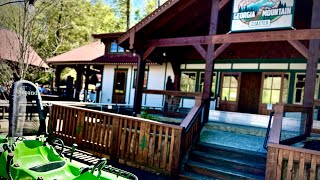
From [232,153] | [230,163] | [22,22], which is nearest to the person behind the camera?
[230,163]

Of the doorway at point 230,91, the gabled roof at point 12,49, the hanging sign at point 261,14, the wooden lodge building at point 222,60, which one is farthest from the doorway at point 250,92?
the gabled roof at point 12,49

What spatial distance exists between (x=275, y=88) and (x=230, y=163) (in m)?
6.37

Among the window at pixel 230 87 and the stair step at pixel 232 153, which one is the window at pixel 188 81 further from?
the stair step at pixel 232 153

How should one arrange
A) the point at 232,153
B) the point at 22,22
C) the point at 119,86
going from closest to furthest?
the point at 232,153 → the point at 22,22 → the point at 119,86

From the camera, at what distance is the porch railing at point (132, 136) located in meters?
5.70

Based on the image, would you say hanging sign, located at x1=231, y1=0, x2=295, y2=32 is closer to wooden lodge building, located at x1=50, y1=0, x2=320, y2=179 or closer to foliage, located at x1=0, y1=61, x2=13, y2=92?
wooden lodge building, located at x1=50, y1=0, x2=320, y2=179

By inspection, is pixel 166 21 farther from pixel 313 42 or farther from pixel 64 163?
pixel 64 163

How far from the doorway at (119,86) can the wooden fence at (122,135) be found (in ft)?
27.5

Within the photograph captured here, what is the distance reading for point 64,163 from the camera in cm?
357

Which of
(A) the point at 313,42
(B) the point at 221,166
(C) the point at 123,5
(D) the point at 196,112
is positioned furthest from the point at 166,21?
(C) the point at 123,5

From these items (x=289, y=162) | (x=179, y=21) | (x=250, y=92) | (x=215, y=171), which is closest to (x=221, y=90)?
(x=250, y=92)

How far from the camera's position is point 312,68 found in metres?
6.49

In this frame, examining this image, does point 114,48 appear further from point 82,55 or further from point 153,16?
point 153,16

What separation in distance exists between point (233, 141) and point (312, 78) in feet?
8.01
